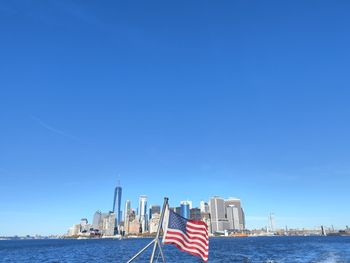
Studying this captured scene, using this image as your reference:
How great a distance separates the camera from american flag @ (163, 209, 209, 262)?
645 inches

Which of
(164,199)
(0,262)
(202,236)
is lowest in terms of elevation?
(0,262)

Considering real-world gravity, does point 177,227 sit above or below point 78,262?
above

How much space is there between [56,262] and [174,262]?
31626 millimetres

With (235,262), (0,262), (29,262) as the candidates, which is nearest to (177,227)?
(235,262)

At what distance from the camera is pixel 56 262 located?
251 feet

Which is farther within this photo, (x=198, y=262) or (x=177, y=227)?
(x=198, y=262)

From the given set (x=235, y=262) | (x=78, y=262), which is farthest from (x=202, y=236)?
(x=78, y=262)

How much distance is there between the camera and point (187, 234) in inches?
664

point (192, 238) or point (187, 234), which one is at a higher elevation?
point (187, 234)

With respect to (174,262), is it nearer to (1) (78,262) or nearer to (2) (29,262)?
(1) (78,262)

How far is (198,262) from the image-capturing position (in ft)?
220

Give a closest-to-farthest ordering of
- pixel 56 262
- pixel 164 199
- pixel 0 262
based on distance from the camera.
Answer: pixel 164 199 → pixel 56 262 → pixel 0 262

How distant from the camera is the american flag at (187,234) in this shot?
645 inches

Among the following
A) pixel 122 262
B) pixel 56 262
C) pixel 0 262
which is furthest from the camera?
pixel 0 262
